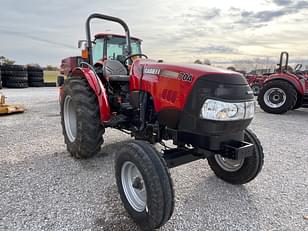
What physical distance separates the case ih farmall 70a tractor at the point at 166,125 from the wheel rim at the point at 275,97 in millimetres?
5332

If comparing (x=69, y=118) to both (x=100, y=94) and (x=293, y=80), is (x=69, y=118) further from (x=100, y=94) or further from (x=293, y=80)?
(x=293, y=80)

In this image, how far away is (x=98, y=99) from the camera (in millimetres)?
2793

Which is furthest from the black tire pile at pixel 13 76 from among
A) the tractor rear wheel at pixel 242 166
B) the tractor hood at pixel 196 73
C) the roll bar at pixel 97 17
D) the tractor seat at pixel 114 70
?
the tractor rear wheel at pixel 242 166

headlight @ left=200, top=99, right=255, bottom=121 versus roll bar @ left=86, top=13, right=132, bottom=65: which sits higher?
roll bar @ left=86, top=13, right=132, bottom=65

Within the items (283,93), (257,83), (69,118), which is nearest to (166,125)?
(69,118)

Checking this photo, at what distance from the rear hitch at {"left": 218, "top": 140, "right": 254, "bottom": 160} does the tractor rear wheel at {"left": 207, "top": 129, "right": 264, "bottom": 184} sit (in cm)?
44

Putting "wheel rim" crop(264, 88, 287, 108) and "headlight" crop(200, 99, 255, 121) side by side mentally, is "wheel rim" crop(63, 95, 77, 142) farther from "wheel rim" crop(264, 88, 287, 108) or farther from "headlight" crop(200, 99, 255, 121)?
"wheel rim" crop(264, 88, 287, 108)

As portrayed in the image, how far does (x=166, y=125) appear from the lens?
2.28m

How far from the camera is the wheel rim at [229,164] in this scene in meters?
2.55

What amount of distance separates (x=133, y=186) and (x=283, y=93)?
6.40m

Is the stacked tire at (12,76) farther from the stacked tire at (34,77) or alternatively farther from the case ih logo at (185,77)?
→ the case ih logo at (185,77)

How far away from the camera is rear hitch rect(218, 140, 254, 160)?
1938mm

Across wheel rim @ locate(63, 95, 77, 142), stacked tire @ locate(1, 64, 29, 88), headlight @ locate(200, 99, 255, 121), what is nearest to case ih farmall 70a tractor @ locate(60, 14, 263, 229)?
headlight @ locate(200, 99, 255, 121)

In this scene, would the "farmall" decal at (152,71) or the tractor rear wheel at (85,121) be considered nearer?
the "farmall" decal at (152,71)
